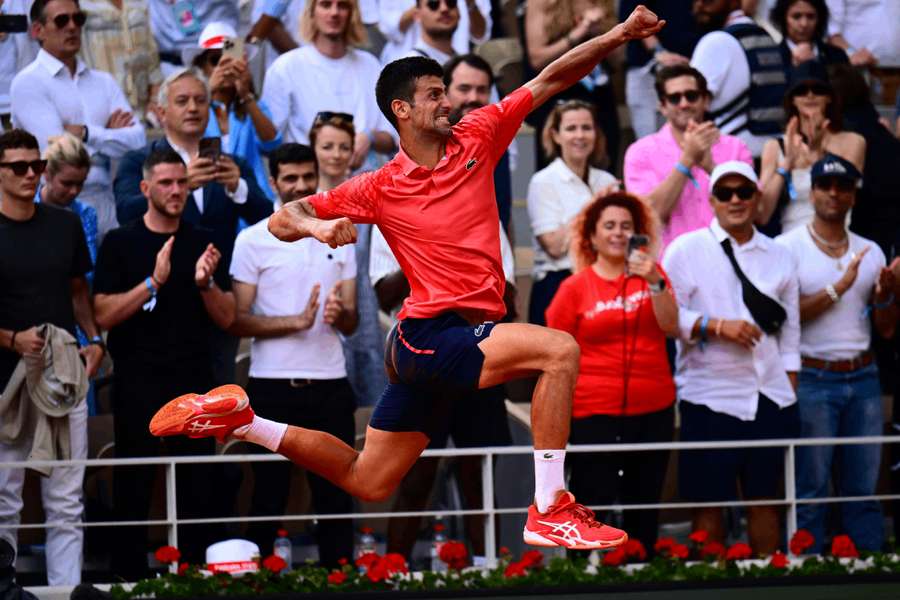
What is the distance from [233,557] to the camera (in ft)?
28.2

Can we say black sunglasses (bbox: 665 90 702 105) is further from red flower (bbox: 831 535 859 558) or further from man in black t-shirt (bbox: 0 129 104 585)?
man in black t-shirt (bbox: 0 129 104 585)

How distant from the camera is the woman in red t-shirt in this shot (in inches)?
360

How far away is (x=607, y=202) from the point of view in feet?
31.1

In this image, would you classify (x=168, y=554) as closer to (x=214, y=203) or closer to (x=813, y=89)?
(x=214, y=203)

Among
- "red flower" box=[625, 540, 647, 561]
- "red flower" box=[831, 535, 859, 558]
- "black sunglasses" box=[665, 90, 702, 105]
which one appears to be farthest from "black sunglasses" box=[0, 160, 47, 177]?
"red flower" box=[831, 535, 859, 558]

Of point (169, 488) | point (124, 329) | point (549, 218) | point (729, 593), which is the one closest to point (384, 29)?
point (549, 218)

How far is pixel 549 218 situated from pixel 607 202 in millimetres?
787

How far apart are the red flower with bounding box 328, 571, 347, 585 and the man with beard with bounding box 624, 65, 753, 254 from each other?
10.5 feet

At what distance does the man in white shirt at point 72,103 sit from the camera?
9984mm

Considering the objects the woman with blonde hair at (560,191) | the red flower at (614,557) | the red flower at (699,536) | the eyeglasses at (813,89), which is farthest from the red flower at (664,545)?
the eyeglasses at (813,89)

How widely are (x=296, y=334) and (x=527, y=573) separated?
192 cm

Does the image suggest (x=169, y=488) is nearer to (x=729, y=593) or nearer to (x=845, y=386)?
(x=729, y=593)

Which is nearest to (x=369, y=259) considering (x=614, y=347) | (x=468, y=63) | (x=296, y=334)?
(x=296, y=334)

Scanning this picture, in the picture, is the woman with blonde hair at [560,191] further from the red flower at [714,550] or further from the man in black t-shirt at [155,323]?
the man in black t-shirt at [155,323]
